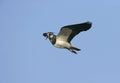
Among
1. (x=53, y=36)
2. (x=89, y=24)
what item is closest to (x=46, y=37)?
(x=53, y=36)

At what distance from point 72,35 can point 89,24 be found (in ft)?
3.50

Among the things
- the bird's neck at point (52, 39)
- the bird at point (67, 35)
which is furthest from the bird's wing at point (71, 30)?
the bird's neck at point (52, 39)

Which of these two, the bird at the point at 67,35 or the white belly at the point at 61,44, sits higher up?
the bird at the point at 67,35

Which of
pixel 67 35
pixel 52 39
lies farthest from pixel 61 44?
pixel 67 35

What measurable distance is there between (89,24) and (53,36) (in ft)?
4.93

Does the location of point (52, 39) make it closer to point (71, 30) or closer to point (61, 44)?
point (61, 44)

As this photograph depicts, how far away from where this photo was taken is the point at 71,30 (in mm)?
21516

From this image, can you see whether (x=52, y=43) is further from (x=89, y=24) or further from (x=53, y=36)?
(x=89, y=24)

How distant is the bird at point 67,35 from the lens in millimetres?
21141

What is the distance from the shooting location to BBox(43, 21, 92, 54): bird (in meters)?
21.1

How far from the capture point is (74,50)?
21.1 metres

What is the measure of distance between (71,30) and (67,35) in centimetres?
26

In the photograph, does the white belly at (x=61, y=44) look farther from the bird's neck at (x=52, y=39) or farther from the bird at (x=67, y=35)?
the bird's neck at (x=52, y=39)

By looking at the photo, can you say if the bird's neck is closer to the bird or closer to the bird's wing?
the bird
